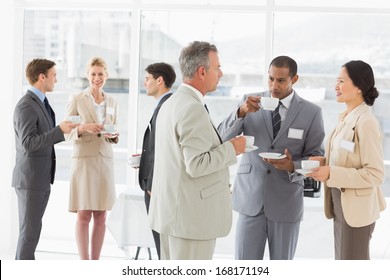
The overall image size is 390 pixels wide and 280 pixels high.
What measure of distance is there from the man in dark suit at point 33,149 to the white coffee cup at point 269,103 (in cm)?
141

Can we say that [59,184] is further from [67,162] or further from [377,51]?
[377,51]

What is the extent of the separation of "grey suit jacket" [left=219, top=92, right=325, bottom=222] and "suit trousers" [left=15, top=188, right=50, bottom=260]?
4.78ft

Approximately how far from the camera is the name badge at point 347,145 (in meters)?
2.85

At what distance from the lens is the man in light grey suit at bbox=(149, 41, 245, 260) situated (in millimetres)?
2467

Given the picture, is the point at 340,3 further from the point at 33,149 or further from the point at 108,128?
A: the point at 33,149

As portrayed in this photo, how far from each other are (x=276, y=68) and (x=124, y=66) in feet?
7.75

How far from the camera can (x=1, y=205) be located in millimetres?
5215

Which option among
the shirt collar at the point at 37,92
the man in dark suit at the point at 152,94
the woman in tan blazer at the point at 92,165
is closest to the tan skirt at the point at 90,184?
the woman in tan blazer at the point at 92,165

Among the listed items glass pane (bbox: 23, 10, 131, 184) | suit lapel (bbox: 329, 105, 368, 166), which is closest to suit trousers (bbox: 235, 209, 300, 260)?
suit lapel (bbox: 329, 105, 368, 166)

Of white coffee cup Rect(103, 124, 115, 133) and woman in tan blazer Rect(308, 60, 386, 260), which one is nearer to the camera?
woman in tan blazer Rect(308, 60, 386, 260)

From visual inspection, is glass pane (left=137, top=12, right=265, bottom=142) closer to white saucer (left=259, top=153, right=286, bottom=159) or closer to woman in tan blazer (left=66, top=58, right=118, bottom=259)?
woman in tan blazer (left=66, top=58, right=118, bottom=259)

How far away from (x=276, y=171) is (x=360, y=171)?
52 centimetres

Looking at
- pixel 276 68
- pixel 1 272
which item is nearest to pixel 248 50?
pixel 276 68

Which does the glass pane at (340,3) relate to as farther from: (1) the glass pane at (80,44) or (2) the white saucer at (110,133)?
(2) the white saucer at (110,133)
